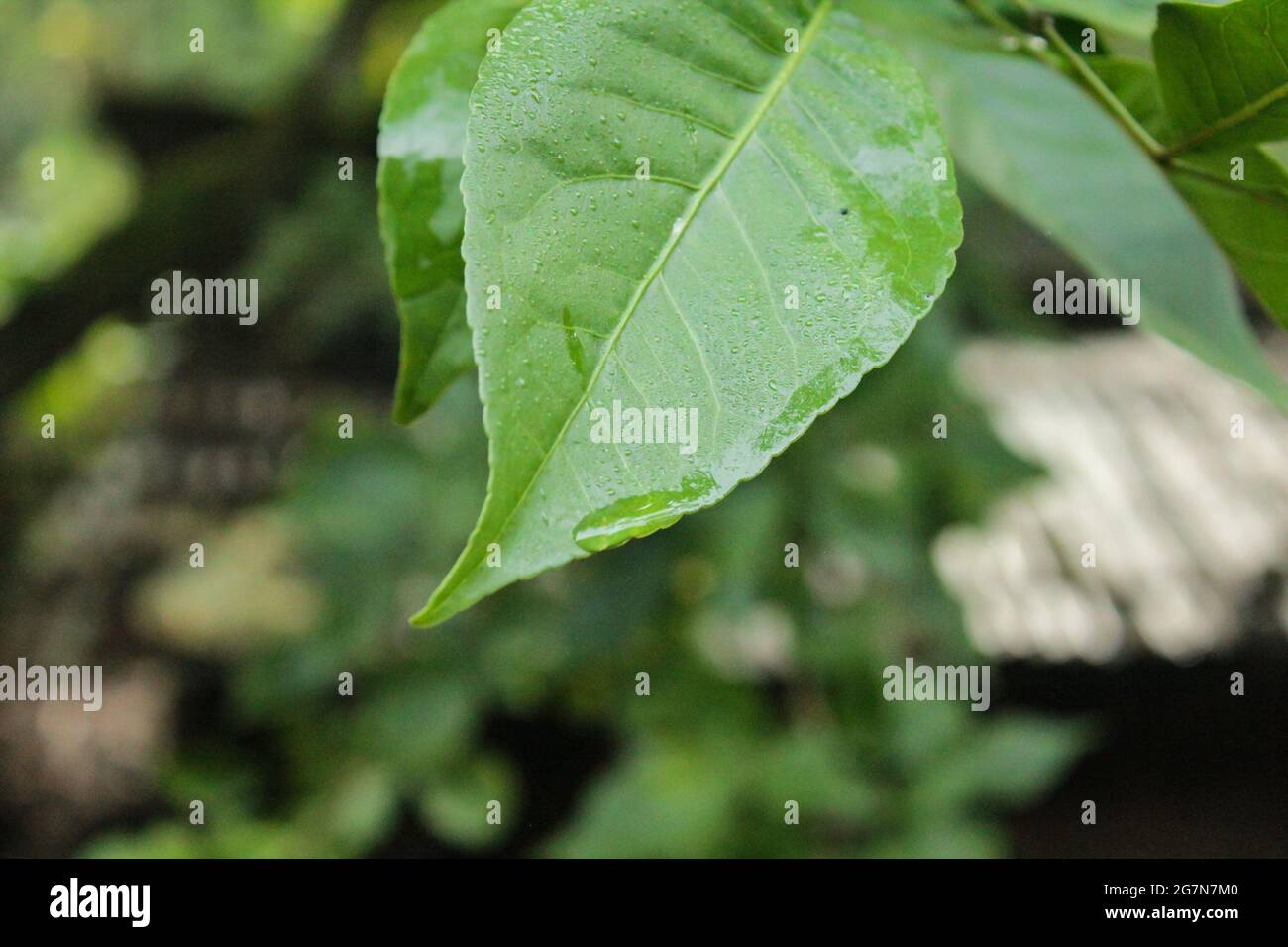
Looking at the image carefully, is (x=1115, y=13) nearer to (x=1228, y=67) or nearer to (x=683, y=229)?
(x=1228, y=67)

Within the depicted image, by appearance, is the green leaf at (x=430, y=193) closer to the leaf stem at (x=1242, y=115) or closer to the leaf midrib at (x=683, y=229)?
the leaf midrib at (x=683, y=229)

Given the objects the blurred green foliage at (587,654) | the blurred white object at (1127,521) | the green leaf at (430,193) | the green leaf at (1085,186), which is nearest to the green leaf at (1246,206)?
the green leaf at (1085,186)

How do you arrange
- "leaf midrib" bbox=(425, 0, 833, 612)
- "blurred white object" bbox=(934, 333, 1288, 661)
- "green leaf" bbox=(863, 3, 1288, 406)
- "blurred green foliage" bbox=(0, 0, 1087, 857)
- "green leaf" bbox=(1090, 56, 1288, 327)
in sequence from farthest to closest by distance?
"blurred white object" bbox=(934, 333, 1288, 661) < "blurred green foliage" bbox=(0, 0, 1087, 857) < "green leaf" bbox=(863, 3, 1288, 406) < "green leaf" bbox=(1090, 56, 1288, 327) < "leaf midrib" bbox=(425, 0, 833, 612)

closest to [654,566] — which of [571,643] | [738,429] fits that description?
[571,643]

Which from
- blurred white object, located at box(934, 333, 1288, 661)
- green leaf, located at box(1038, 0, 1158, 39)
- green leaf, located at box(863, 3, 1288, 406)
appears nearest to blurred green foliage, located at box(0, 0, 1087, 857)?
blurred white object, located at box(934, 333, 1288, 661)

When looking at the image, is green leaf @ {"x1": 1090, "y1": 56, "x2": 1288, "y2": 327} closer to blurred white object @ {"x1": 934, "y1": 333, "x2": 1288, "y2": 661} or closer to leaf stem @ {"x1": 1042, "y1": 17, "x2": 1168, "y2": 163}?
leaf stem @ {"x1": 1042, "y1": 17, "x2": 1168, "y2": 163}

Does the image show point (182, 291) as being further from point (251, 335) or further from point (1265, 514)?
point (1265, 514)

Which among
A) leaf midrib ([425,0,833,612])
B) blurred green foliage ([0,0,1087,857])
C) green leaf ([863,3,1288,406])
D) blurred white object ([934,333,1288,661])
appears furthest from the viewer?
blurred white object ([934,333,1288,661])
